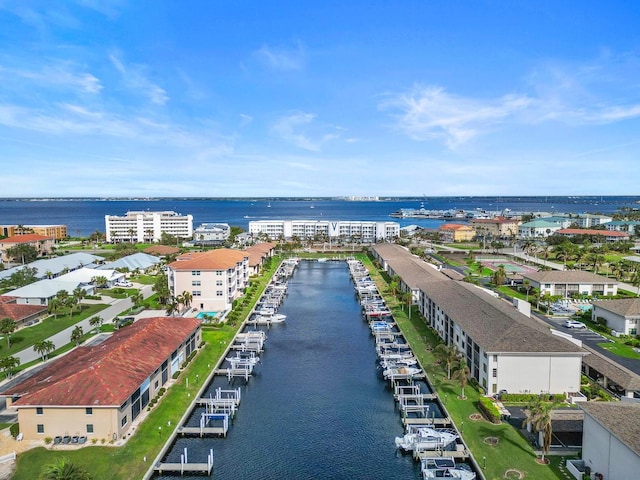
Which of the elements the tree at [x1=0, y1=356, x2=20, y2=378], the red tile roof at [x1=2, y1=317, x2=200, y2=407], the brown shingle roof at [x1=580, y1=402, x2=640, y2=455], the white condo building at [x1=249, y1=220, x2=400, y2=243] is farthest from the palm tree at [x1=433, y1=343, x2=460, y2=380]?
the white condo building at [x1=249, y1=220, x2=400, y2=243]

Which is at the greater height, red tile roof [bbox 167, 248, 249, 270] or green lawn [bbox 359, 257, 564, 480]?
red tile roof [bbox 167, 248, 249, 270]

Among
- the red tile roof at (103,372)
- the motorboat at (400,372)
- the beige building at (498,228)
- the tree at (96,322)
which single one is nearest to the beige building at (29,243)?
the tree at (96,322)

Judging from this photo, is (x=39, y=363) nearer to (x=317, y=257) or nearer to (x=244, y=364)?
(x=244, y=364)

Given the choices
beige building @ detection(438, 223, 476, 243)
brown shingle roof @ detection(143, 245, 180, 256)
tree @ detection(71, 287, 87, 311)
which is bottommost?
tree @ detection(71, 287, 87, 311)

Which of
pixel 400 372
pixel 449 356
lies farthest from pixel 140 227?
pixel 449 356

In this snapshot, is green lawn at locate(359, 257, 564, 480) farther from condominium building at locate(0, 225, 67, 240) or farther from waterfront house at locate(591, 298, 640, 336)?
condominium building at locate(0, 225, 67, 240)

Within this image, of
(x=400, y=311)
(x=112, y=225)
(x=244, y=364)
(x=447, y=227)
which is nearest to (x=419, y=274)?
(x=400, y=311)
